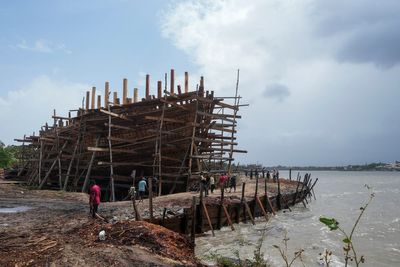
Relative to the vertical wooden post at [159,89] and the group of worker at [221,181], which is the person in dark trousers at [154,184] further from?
the vertical wooden post at [159,89]

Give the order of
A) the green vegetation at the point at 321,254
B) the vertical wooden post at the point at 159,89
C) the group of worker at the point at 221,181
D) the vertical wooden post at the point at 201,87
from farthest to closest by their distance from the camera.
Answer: the vertical wooden post at the point at 159,89 < the vertical wooden post at the point at 201,87 < the group of worker at the point at 221,181 < the green vegetation at the point at 321,254

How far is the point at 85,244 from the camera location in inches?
404

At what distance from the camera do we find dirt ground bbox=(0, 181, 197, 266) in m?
8.98

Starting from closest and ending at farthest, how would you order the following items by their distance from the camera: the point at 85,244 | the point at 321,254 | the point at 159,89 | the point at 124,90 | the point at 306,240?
the point at 321,254
the point at 85,244
the point at 306,240
the point at 159,89
the point at 124,90

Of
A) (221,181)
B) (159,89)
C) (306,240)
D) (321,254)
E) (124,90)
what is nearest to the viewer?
(321,254)

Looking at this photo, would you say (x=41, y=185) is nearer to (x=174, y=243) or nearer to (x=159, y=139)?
(x=159, y=139)

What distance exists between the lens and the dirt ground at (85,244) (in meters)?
8.98

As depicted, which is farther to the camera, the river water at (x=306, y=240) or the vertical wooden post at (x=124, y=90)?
the vertical wooden post at (x=124, y=90)

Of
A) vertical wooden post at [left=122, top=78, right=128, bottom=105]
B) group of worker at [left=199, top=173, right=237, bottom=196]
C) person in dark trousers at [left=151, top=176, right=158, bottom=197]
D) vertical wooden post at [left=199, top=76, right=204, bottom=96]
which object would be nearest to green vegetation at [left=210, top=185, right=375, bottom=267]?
group of worker at [left=199, top=173, right=237, bottom=196]

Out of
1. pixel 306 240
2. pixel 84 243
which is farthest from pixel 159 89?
pixel 84 243

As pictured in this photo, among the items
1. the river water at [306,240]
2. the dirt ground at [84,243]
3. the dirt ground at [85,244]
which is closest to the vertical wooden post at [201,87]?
the river water at [306,240]

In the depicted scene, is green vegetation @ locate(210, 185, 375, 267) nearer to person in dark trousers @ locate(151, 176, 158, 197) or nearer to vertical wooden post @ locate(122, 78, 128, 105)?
person in dark trousers @ locate(151, 176, 158, 197)

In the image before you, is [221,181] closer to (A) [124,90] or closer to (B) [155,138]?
(B) [155,138]

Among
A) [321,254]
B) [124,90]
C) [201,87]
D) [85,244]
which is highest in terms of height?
[124,90]
